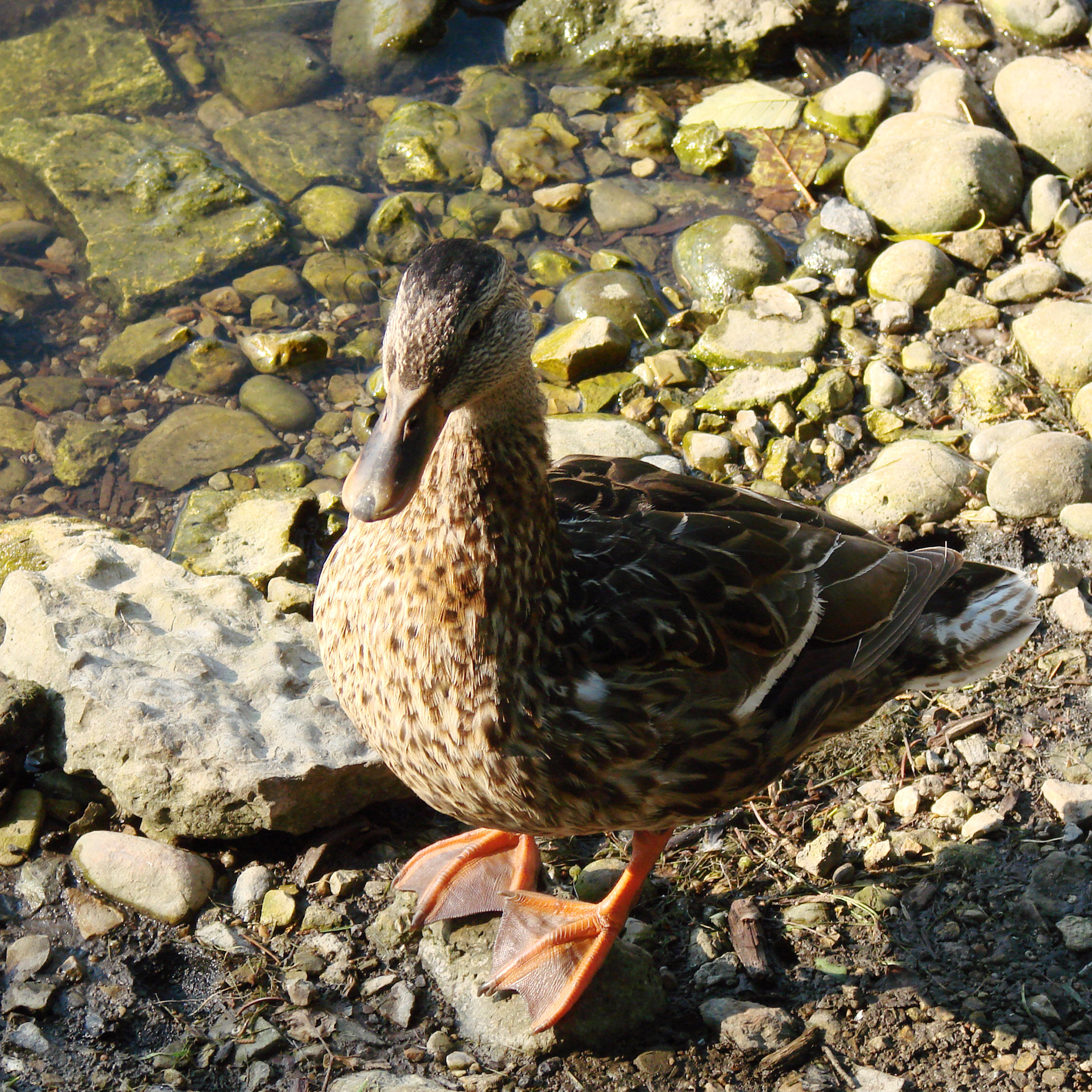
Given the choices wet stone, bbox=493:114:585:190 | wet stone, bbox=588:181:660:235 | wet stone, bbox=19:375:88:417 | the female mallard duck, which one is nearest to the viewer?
the female mallard duck

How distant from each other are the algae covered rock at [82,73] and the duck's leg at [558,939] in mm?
5990

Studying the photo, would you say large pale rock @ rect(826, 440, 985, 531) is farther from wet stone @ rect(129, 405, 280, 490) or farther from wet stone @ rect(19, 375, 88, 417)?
wet stone @ rect(19, 375, 88, 417)

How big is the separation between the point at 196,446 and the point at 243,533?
2.63ft

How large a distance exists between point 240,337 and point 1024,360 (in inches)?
154

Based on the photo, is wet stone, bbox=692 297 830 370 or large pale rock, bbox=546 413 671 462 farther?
wet stone, bbox=692 297 830 370

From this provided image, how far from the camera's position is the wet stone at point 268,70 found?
23.0 ft

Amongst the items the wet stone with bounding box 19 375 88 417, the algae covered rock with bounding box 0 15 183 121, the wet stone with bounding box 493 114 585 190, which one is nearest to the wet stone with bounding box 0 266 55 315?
the wet stone with bounding box 19 375 88 417

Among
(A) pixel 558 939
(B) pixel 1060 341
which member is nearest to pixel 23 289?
(A) pixel 558 939

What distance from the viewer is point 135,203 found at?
20.9 feet

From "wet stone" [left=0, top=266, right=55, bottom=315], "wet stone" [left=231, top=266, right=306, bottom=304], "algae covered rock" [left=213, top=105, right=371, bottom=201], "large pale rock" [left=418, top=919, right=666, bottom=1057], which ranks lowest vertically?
"large pale rock" [left=418, top=919, right=666, bottom=1057]

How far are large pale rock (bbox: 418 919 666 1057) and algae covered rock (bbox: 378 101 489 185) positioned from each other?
470 cm

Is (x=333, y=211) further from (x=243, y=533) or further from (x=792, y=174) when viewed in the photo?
(x=792, y=174)

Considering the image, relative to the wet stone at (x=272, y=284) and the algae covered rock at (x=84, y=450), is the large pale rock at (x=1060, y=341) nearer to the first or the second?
the wet stone at (x=272, y=284)

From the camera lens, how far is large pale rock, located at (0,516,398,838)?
3.26 meters
